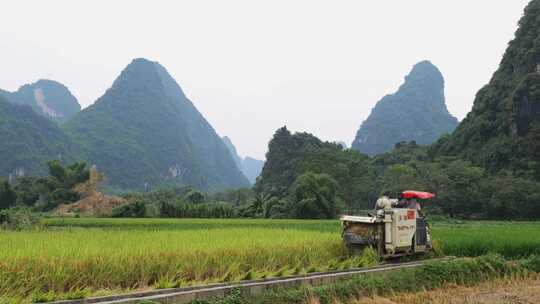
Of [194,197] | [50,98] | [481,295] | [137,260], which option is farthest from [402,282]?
[50,98]

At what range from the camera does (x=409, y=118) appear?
14175 centimetres

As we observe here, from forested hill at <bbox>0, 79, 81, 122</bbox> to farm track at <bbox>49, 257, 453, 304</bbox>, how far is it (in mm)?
174389

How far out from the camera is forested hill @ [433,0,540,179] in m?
52.8

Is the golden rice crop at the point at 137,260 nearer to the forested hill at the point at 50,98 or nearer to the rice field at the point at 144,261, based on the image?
the rice field at the point at 144,261

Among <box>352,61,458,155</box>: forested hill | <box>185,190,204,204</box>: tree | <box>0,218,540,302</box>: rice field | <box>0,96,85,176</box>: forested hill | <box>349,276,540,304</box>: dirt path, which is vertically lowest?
<box>349,276,540,304</box>: dirt path

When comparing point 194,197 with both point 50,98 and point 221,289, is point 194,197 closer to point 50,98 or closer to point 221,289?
point 221,289

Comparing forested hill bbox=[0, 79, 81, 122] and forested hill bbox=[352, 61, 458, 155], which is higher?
forested hill bbox=[0, 79, 81, 122]

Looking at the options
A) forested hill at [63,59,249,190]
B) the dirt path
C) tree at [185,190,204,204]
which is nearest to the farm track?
the dirt path

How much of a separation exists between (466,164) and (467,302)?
46797 millimetres

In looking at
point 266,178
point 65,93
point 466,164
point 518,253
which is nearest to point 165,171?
point 266,178

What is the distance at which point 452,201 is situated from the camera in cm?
4534

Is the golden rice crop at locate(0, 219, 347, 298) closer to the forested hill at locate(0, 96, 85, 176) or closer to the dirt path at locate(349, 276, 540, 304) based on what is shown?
the dirt path at locate(349, 276, 540, 304)

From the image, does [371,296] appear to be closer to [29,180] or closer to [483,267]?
[483,267]

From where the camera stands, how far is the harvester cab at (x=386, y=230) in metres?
10.7
